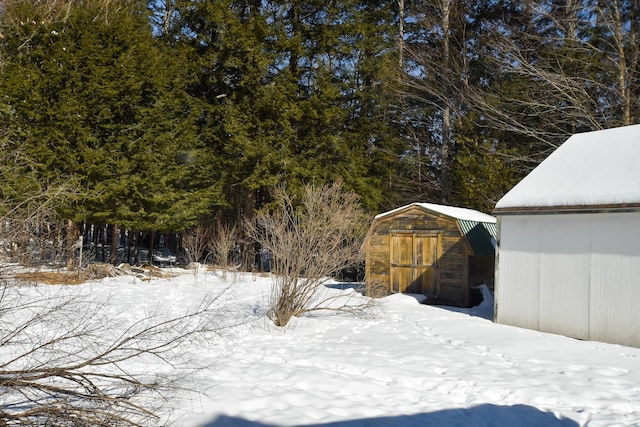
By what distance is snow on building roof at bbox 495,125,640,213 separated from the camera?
873cm

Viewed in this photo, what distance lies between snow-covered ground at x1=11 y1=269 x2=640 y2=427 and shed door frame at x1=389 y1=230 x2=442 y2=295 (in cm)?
Answer: 277

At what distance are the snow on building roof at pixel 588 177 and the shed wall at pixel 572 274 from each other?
26 cm

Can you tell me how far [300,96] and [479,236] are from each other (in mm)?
10868

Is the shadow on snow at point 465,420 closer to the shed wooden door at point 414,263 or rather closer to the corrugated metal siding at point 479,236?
the corrugated metal siding at point 479,236

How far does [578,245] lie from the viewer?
8.98 meters

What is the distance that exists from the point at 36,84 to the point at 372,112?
12.6 meters

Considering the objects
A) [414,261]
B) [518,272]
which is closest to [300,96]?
[414,261]

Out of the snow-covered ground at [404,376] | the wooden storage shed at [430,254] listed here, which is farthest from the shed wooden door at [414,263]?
the snow-covered ground at [404,376]

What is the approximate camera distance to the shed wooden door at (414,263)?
515 inches

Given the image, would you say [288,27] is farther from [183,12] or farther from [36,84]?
[36,84]

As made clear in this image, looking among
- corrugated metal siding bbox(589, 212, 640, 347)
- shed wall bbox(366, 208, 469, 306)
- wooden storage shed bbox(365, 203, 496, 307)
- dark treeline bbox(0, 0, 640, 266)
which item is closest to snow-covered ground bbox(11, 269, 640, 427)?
corrugated metal siding bbox(589, 212, 640, 347)

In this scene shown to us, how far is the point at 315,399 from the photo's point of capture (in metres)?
5.42

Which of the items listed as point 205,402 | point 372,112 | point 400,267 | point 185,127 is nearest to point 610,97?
point 372,112

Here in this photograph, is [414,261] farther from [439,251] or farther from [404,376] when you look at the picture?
[404,376]
